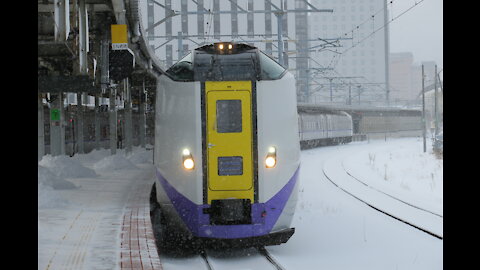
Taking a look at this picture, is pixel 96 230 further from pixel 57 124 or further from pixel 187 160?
pixel 57 124

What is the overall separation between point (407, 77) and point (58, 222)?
17514 cm

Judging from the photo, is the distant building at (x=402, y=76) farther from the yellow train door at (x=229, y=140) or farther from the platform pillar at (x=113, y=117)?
the yellow train door at (x=229, y=140)

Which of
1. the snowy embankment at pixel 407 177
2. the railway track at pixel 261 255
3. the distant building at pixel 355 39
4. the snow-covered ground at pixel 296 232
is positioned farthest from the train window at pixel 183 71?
the distant building at pixel 355 39

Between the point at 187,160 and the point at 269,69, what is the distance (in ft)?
5.52

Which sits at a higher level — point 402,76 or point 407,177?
point 402,76

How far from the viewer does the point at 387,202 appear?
48.1ft

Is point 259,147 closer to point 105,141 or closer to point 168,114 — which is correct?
point 168,114

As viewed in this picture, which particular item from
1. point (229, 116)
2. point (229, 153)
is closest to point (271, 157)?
point (229, 153)

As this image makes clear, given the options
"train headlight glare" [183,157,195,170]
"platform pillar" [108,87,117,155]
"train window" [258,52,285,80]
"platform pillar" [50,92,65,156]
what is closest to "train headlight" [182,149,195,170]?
"train headlight glare" [183,157,195,170]

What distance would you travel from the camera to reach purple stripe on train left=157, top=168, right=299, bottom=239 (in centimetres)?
727

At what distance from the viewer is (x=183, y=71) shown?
7.83 metres

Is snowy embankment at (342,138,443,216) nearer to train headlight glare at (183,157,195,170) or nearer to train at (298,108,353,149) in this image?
train at (298,108,353,149)

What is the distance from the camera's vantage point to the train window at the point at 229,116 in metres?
7.49
